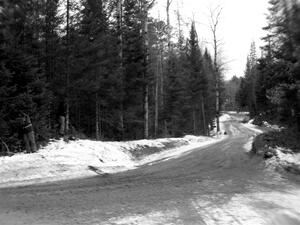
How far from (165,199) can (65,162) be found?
6160 millimetres

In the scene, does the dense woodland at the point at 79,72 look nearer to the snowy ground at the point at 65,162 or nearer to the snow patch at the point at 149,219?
the snowy ground at the point at 65,162

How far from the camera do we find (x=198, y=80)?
46.1m

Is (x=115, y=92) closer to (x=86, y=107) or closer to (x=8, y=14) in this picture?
(x=86, y=107)

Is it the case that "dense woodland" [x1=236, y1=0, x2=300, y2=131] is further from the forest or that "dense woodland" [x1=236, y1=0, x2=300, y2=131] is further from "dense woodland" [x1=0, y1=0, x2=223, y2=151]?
"dense woodland" [x1=0, y1=0, x2=223, y2=151]

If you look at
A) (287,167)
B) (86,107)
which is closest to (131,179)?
(287,167)

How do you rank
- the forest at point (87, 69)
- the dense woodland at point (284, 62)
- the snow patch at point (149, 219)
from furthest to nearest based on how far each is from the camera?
1. the forest at point (87, 69)
2. the snow patch at point (149, 219)
3. the dense woodland at point (284, 62)

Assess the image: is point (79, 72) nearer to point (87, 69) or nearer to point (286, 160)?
point (87, 69)

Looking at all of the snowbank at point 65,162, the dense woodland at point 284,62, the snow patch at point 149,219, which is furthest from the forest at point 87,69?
the snow patch at point 149,219

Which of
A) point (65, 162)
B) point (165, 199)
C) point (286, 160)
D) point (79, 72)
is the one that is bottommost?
point (165, 199)

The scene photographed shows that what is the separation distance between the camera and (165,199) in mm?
8969

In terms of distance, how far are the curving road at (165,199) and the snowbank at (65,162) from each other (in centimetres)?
131

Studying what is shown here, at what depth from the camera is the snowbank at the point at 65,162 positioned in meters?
12.2

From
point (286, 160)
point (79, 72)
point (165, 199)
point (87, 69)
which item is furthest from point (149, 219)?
Result: point (87, 69)

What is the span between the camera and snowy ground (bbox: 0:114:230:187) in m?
12.2
